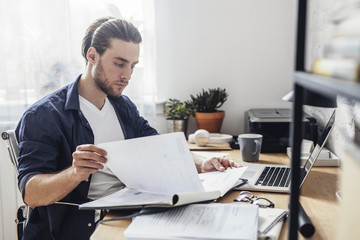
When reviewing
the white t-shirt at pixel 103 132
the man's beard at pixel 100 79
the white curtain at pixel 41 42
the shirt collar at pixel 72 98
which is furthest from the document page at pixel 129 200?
the white curtain at pixel 41 42

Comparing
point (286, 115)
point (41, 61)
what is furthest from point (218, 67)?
point (41, 61)

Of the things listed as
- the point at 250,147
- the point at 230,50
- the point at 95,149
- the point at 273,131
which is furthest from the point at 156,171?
the point at 230,50

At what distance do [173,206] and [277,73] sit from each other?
1513mm

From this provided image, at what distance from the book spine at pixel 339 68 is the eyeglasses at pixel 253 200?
1.92ft

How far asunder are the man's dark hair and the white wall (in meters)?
0.69

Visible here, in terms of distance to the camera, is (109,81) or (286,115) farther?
(286,115)

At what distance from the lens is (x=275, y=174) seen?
1.35 m

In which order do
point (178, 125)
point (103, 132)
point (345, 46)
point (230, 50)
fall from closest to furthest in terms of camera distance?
point (345, 46), point (103, 132), point (178, 125), point (230, 50)

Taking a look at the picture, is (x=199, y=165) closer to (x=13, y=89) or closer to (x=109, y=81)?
(x=109, y=81)

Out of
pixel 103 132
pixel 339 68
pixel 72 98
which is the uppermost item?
pixel 339 68

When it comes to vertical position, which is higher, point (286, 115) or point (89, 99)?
point (89, 99)

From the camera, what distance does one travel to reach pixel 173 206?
92 centimetres

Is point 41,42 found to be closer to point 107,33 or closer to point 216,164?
point 107,33

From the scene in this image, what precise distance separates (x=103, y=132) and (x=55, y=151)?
268 millimetres
